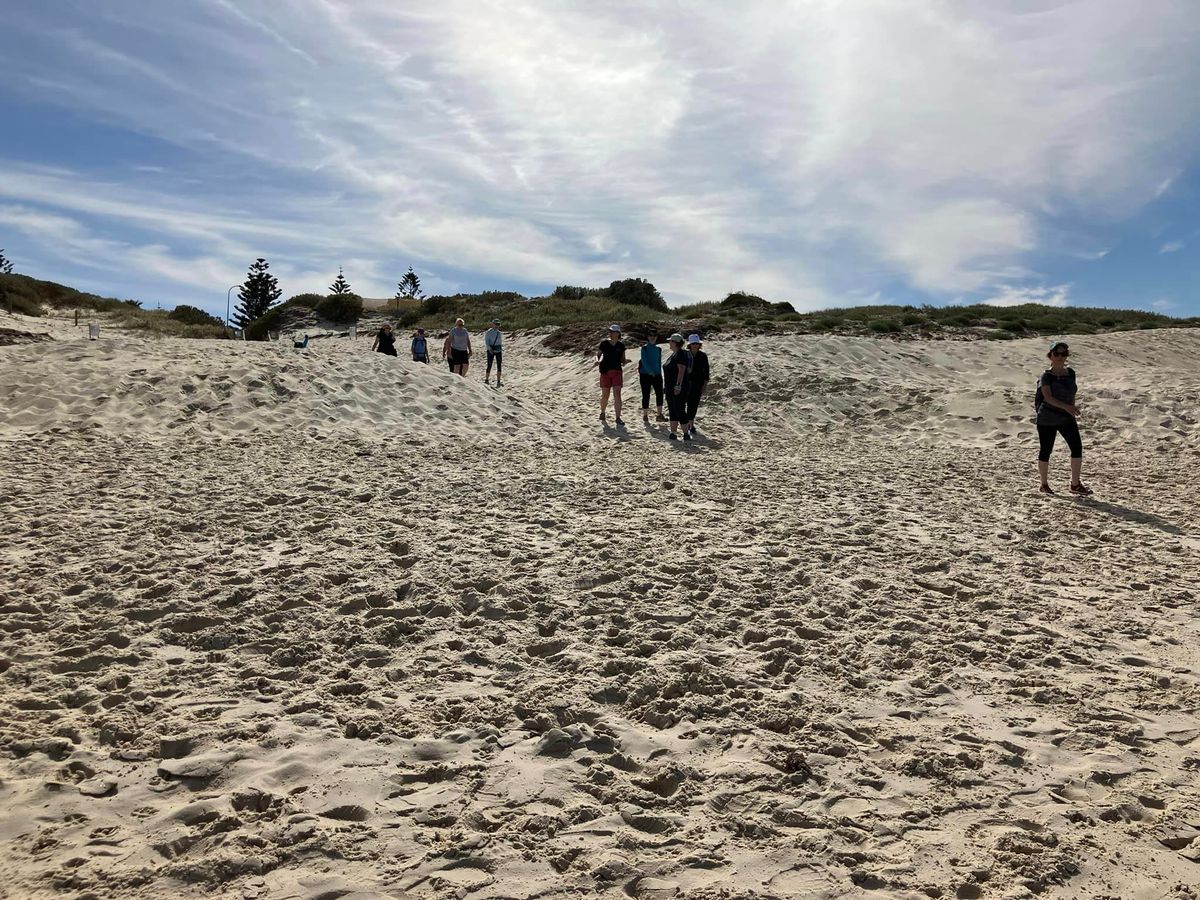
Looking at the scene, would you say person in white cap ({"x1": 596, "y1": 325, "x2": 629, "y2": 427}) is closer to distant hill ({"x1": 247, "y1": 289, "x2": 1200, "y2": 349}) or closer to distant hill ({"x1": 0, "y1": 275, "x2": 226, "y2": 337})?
distant hill ({"x1": 247, "y1": 289, "x2": 1200, "y2": 349})

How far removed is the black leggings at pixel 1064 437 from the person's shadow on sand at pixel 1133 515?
579 mm

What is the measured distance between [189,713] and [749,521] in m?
5.02

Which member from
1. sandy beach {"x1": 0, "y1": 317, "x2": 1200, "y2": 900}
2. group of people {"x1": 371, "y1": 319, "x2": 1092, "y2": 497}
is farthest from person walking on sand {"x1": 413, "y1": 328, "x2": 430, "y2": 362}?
sandy beach {"x1": 0, "y1": 317, "x2": 1200, "y2": 900}

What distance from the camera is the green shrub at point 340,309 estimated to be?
40594 mm

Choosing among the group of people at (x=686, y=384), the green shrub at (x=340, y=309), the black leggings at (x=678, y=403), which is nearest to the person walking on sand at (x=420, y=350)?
the group of people at (x=686, y=384)

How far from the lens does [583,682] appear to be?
4.18 meters

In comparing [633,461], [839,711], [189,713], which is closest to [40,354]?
[633,461]

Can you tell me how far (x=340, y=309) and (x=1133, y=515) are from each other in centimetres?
3901

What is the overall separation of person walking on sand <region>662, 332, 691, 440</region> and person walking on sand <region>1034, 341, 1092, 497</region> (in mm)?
5424

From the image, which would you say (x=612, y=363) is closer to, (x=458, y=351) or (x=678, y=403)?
(x=678, y=403)

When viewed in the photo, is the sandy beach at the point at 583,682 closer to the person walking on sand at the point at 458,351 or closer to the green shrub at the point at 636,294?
the person walking on sand at the point at 458,351

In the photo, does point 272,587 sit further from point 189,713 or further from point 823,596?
point 823,596

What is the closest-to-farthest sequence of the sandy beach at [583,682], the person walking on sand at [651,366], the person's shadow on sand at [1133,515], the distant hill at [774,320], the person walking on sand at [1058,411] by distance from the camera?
1. the sandy beach at [583,682]
2. the person's shadow on sand at [1133,515]
3. the person walking on sand at [1058,411]
4. the person walking on sand at [651,366]
5. the distant hill at [774,320]

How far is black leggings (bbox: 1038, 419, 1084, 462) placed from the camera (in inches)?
344
